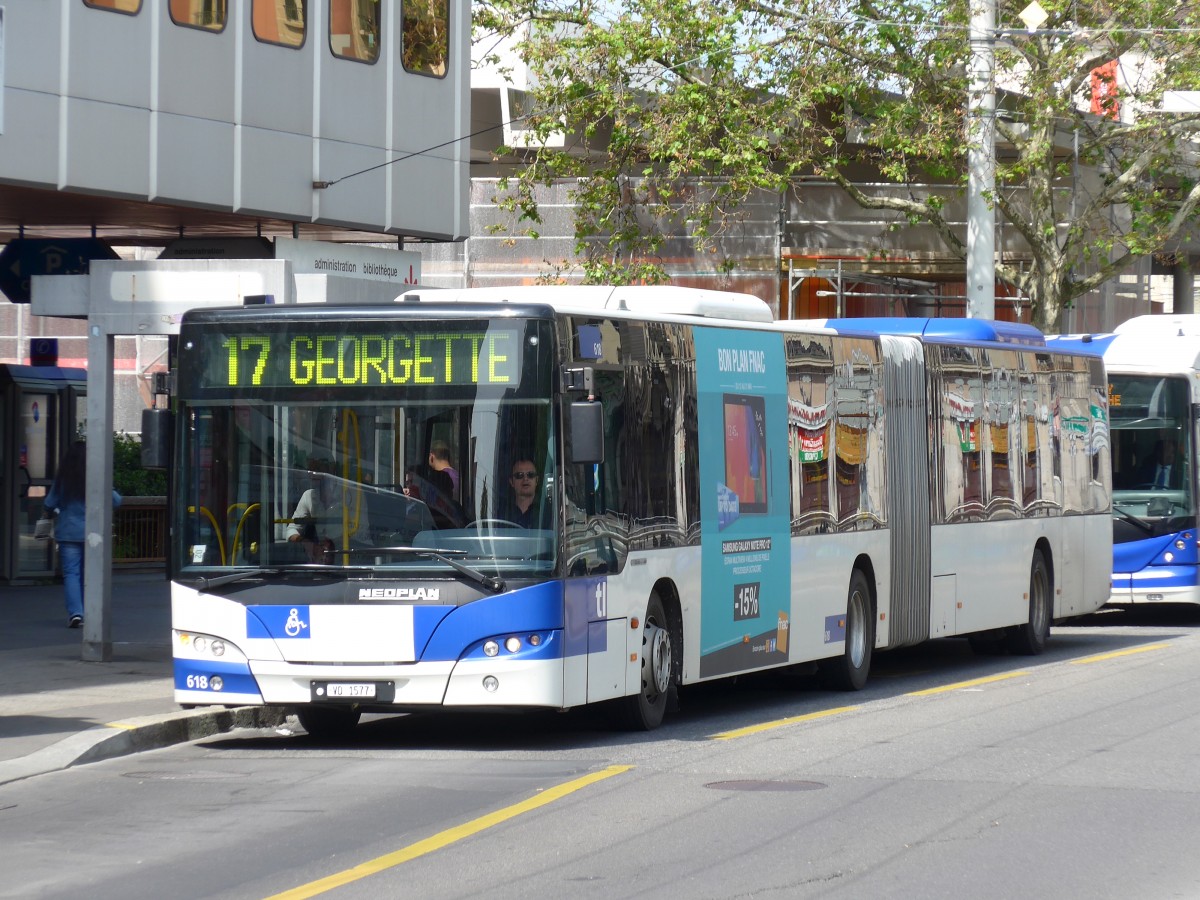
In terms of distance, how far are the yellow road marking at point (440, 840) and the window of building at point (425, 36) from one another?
37.5ft

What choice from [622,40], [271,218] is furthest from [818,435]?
[622,40]

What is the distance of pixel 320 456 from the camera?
11477mm

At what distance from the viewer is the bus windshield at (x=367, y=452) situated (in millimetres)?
11234

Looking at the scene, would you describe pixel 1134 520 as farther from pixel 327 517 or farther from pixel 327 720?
pixel 327 517

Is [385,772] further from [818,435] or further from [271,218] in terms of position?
[271,218]

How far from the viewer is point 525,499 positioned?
11211 mm

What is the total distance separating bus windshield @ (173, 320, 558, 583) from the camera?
11.2m

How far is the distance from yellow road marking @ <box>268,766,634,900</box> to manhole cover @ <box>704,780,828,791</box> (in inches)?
26.0

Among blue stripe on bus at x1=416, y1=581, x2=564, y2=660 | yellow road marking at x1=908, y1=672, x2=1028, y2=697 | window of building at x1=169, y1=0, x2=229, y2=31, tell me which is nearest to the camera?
blue stripe on bus at x1=416, y1=581, x2=564, y2=660

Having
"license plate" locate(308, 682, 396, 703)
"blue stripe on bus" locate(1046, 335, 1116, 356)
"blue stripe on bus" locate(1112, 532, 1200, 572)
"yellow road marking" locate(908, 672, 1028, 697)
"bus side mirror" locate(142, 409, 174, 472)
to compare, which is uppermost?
"blue stripe on bus" locate(1046, 335, 1116, 356)

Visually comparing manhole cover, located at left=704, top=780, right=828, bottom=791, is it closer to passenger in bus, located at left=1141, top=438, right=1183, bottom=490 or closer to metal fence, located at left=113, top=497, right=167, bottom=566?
passenger in bus, located at left=1141, top=438, right=1183, bottom=490

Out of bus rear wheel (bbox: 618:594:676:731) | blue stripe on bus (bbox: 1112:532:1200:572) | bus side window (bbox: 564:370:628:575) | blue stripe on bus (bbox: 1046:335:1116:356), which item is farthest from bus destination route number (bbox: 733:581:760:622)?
blue stripe on bus (bbox: 1112:532:1200:572)

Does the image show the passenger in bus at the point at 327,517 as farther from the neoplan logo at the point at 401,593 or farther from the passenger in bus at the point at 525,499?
the passenger in bus at the point at 525,499

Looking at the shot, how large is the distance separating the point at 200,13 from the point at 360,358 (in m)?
7.28
